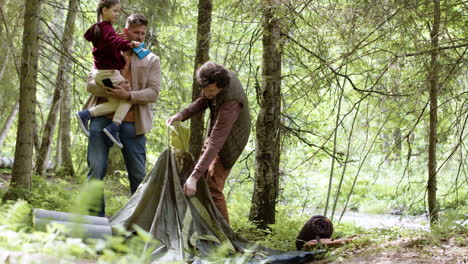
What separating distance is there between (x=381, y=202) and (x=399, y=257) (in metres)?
13.6

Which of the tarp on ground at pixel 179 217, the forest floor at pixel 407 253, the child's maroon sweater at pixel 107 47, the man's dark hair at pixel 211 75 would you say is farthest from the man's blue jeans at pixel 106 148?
the forest floor at pixel 407 253

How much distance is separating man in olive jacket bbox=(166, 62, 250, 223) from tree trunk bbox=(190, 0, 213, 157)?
70.9 inches

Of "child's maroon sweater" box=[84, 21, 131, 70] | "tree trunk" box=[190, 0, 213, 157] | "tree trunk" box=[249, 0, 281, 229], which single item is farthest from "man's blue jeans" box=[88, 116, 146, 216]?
"tree trunk" box=[190, 0, 213, 157]

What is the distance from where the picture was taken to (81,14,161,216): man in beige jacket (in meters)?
4.96

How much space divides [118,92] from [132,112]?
0.28 metres

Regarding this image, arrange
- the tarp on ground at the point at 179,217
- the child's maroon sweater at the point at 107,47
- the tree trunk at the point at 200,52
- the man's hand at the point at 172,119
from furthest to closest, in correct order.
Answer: the tree trunk at the point at 200,52, the man's hand at the point at 172,119, the child's maroon sweater at the point at 107,47, the tarp on ground at the point at 179,217

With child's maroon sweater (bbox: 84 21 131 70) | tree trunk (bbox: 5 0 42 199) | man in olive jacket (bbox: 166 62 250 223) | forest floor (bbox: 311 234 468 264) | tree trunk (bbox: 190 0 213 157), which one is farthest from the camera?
tree trunk (bbox: 190 0 213 157)

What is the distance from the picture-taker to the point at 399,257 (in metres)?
4.00

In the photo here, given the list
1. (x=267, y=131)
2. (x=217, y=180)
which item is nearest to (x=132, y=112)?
(x=217, y=180)

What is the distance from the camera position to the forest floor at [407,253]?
151 inches

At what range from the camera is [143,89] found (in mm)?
5148

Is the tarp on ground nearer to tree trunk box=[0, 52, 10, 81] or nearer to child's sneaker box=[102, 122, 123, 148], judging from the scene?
child's sneaker box=[102, 122, 123, 148]

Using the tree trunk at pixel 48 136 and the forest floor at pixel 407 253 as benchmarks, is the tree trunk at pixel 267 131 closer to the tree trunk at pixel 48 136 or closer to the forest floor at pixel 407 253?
the forest floor at pixel 407 253

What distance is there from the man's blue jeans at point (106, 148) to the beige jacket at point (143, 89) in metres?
0.10
